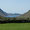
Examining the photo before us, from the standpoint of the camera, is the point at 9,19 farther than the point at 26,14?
No

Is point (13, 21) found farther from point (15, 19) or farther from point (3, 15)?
point (3, 15)

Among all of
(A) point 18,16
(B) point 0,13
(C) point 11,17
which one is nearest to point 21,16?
(A) point 18,16

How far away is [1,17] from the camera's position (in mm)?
12234

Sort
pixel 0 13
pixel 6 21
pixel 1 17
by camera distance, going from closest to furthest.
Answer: pixel 6 21, pixel 1 17, pixel 0 13

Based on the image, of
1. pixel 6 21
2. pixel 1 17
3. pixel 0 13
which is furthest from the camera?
pixel 0 13

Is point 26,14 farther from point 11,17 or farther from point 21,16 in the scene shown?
point 11,17

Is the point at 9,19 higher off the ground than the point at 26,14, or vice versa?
the point at 26,14

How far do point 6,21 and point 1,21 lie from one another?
60 cm

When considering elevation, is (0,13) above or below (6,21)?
above

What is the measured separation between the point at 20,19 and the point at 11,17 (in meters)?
1.15

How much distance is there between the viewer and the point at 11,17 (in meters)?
11.9

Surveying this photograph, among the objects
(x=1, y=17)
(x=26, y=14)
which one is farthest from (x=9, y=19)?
(x=26, y=14)

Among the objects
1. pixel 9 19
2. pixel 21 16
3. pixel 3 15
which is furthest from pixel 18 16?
pixel 3 15

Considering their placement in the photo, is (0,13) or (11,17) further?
(0,13)
